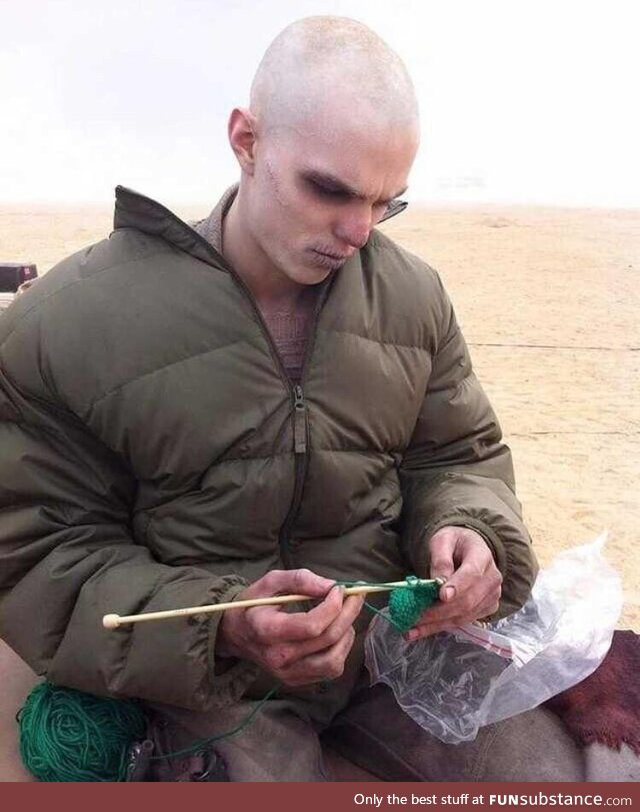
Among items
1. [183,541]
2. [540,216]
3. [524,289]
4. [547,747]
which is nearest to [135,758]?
[183,541]

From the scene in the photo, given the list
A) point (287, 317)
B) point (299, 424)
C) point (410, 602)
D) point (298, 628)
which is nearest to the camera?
point (298, 628)

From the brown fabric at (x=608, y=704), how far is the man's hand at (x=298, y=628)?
0.82 m

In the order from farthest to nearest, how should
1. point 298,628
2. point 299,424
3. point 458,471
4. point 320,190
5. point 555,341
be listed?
point 555,341, point 458,471, point 299,424, point 320,190, point 298,628

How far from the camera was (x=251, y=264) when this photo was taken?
Result: 2.37 m

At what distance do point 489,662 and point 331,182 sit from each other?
4.26ft

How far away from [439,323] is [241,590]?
97 centimetres

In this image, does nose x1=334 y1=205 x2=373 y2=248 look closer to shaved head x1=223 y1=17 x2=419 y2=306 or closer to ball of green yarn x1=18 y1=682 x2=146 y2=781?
shaved head x1=223 y1=17 x2=419 y2=306

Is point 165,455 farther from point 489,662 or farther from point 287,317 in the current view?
point 489,662

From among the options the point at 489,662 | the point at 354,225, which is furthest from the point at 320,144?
the point at 489,662

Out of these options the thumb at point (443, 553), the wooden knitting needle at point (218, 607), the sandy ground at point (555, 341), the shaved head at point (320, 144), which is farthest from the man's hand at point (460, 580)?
the sandy ground at point (555, 341)

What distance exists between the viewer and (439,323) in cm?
262

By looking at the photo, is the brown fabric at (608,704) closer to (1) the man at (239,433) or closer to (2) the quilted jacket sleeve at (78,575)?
(1) the man at (239,433)

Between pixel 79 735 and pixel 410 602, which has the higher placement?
pixel 410 602

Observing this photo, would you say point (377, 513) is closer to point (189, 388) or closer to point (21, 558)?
point (189, 388)
